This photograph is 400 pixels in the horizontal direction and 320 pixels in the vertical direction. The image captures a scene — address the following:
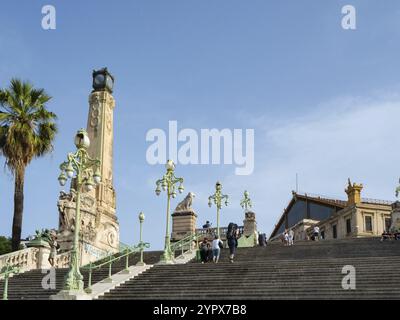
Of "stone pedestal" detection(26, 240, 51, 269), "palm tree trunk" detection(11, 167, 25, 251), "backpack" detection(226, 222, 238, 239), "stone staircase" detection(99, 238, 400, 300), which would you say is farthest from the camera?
"palm tree trunk" detection(11, 167, 25, 251)

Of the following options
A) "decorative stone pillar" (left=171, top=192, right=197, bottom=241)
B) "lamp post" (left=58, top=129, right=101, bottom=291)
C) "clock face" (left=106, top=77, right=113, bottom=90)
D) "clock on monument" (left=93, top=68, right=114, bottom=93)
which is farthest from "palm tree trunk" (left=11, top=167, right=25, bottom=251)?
"decorative stone pillar" (left=171, top=192, right=197, bottom=241)

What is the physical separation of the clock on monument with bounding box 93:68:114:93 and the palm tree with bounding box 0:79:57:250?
9128 millimetres

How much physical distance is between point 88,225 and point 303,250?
13978mm

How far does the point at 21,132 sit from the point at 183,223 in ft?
61.7

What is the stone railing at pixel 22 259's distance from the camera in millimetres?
25953

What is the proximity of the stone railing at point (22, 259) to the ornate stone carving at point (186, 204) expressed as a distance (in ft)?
66.3

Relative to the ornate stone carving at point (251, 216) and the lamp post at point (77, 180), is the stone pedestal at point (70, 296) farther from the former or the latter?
the ornate stone carving at point (251, 216)

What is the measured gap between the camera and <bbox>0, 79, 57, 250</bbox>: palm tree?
30.2 meters

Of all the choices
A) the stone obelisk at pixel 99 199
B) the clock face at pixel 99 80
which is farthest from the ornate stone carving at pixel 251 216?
the clock face at pixel 99 80

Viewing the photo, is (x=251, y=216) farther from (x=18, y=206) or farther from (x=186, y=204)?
(x=18, y=206)

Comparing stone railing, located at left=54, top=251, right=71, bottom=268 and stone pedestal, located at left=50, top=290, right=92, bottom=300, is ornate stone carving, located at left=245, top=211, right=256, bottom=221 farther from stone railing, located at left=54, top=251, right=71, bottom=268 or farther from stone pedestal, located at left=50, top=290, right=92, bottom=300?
stone pedestal, located at left=50, top=290, right=92, bottom=300

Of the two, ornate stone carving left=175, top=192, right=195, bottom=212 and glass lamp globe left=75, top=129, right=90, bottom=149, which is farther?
ornate stone carving left=175, top=192, right=195, bottom=212
